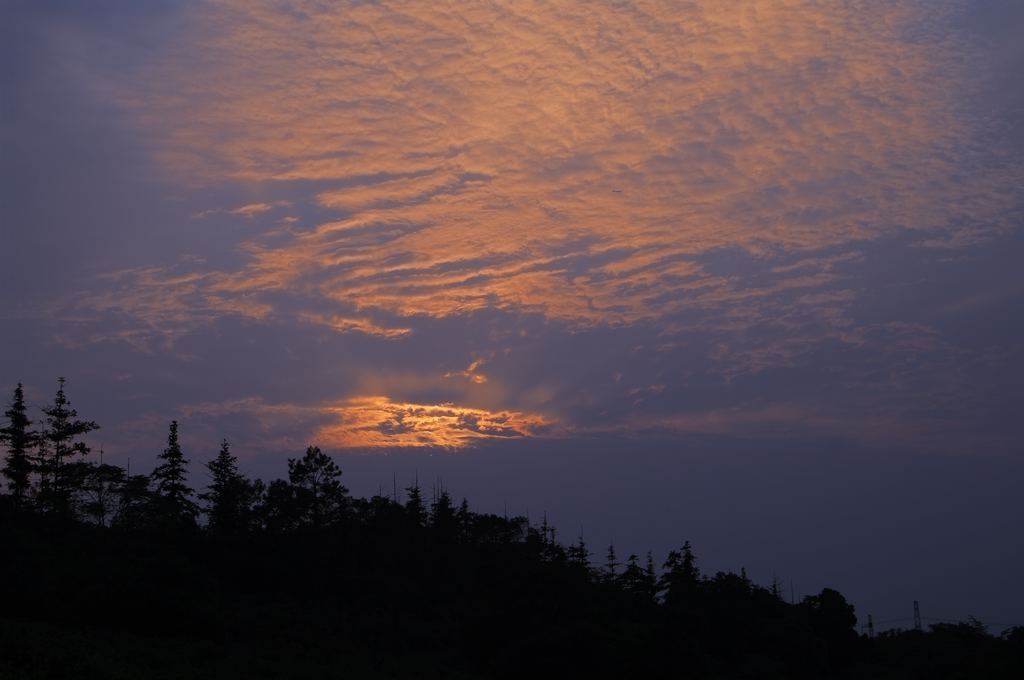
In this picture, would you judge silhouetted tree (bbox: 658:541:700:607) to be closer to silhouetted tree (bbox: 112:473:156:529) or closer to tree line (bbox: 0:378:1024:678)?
tree line (bbox: 0:378:1024:678)

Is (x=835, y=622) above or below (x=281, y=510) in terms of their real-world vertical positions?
below

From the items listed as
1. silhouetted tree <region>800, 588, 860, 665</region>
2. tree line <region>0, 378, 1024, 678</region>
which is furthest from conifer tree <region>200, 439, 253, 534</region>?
silhouetted tree <region>800, 588, 860, 665</region>

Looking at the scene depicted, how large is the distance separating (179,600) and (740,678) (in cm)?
3720

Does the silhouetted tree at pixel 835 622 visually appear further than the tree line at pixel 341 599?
Yes

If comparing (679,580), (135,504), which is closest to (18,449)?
(135,504)

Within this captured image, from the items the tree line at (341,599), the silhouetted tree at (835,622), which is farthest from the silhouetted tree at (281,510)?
the silhouetted tree at (835,622)

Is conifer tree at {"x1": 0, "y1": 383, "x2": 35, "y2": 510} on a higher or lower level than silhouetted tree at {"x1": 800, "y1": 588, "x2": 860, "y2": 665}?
higher

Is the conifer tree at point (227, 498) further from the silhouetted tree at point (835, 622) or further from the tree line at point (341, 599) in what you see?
the silhouetted tree at point (835, 622)

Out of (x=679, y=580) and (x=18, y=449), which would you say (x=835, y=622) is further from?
(x=18, y=449)

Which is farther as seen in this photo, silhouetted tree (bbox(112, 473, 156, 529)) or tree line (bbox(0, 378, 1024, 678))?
silhouetted tree (bbox(112, 473, 156, 529))

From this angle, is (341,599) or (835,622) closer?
(341,599)

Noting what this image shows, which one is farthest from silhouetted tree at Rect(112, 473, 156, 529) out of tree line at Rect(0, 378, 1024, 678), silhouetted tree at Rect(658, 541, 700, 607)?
silhouetted tree at Rect(658, 541, 700, 607)

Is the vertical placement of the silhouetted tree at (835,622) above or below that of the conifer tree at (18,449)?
below

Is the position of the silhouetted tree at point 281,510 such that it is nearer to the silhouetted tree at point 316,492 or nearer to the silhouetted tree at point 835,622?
the silhouetted tree at point 316,492
